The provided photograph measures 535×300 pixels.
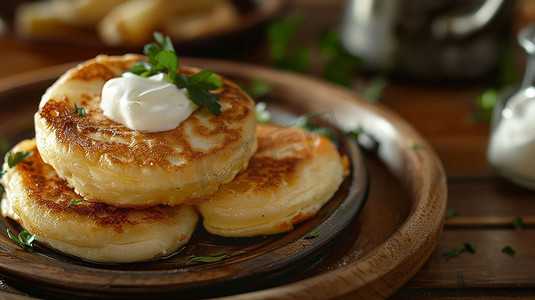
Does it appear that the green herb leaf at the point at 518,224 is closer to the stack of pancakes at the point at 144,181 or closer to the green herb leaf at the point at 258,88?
the stack of pancakes at the point at 144,181

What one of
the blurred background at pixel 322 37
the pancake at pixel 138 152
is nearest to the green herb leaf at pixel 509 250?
the pancake at pixel 138 152

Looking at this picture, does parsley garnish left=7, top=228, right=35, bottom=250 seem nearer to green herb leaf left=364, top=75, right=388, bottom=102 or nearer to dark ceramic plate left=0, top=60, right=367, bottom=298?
dark ceramic plate left=0, top=60, right=367, bottom=298

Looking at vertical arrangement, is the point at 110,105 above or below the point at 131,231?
above

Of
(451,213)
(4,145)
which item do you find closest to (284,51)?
(451,213)

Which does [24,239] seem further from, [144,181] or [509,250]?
[509,250]

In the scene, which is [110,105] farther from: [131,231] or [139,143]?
[131,231]

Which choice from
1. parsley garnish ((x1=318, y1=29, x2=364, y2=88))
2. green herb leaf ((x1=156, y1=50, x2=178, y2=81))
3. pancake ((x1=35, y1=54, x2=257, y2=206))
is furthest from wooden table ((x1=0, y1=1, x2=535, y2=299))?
green herb leaf ((x1=156, y1=50, x2=178, y2=81))

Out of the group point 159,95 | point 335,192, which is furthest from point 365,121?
point 159,95
